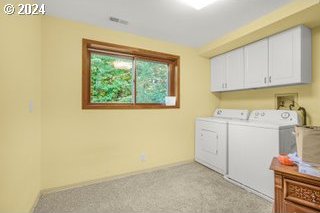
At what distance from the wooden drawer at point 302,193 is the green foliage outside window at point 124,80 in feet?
7.58

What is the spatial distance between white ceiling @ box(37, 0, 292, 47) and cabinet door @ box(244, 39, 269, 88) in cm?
44

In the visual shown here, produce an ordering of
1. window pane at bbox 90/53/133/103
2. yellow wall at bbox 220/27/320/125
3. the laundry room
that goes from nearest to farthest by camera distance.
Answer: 1. the laundry room
2. yellow wall at bbox 220/27/320/125
3. window pane at bbox 90/53/133/103

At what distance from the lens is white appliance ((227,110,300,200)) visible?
2027mm

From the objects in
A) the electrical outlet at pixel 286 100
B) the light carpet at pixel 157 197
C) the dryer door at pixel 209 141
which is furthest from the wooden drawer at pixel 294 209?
the electrical outlet at pixel 286 100

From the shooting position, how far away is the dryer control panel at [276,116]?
2252mm

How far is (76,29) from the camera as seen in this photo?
2377mm

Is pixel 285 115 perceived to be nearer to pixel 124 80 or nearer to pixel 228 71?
pixel 228 71

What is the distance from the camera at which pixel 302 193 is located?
43.4 inches

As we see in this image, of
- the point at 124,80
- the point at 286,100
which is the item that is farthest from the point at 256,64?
the point at 124,80

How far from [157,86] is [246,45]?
165cm

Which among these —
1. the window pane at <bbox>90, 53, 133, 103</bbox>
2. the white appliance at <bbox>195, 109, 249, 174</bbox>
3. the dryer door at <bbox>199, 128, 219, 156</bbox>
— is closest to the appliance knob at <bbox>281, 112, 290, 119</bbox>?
the white appliance at <bbox>195, 109, 249, 174</bbox>

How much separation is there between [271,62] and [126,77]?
2209 millimetres

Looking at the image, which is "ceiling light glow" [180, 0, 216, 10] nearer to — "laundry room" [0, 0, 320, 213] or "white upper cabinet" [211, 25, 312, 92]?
"laundry room" [0, 0, 320, 213]

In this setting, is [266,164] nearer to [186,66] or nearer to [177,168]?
[177,168]
